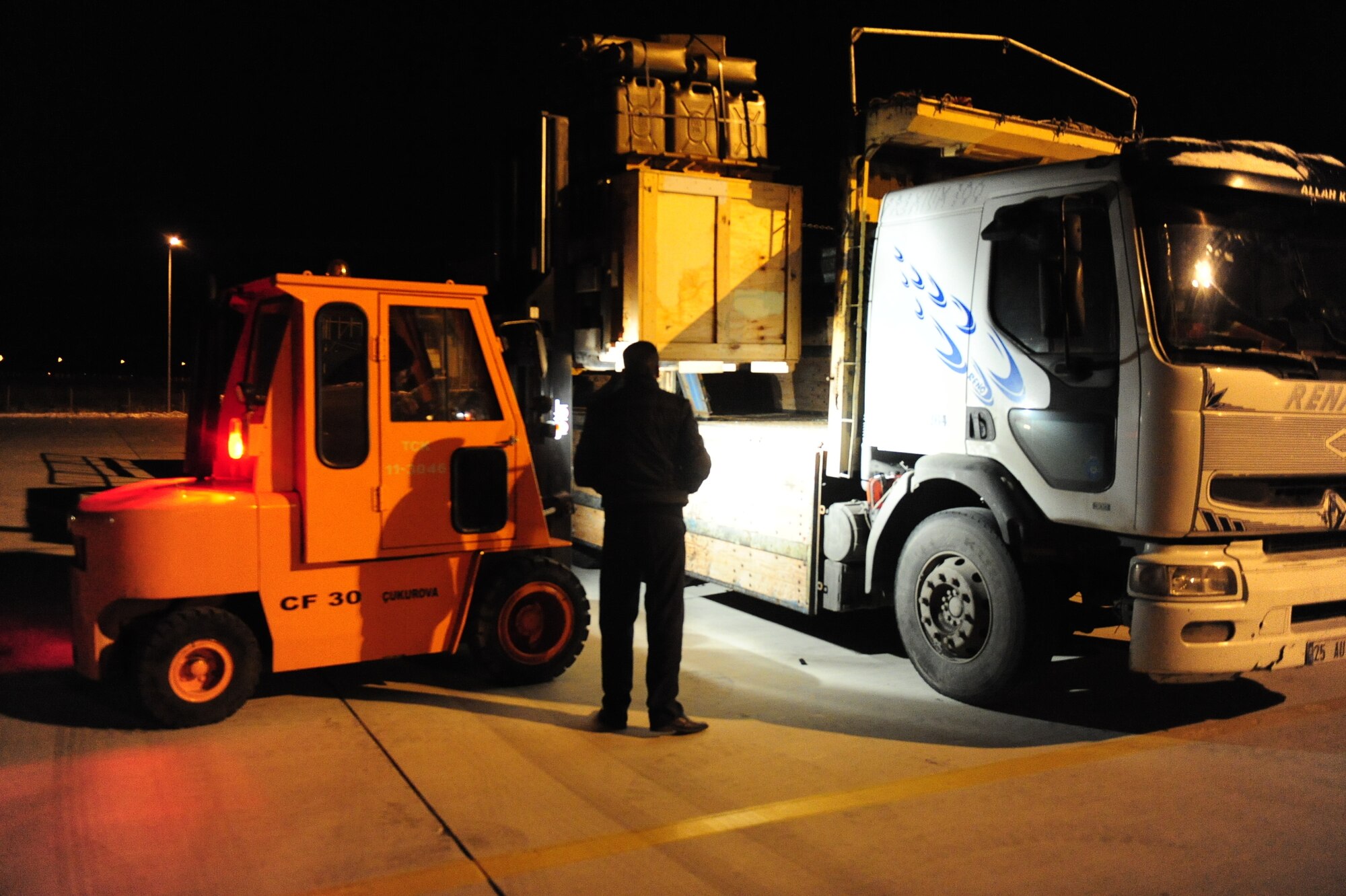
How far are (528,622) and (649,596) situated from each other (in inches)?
42.8

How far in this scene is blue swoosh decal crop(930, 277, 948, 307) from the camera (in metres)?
5.79

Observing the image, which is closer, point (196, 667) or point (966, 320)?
point (196, 667)

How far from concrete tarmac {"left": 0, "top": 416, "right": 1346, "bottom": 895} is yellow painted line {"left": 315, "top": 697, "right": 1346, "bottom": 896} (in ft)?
0.05

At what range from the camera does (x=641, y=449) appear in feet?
16.6

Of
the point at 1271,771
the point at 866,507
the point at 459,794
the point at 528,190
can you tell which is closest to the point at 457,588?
the point at 459,794

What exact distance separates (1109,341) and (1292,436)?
94 centimetres

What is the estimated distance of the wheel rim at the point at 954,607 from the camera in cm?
549

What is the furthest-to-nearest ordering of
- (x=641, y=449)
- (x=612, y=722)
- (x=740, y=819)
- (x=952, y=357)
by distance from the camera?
(x=952, y=357), (x=612, y=722), (x=641, y=449), (x=740, y=819)

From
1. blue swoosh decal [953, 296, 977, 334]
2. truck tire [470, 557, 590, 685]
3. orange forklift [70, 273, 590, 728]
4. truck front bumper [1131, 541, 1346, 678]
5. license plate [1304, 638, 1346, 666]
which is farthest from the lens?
truck tire [470, 557, 590, 685]

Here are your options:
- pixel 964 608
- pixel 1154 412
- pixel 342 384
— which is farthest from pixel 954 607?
pixel 342 384

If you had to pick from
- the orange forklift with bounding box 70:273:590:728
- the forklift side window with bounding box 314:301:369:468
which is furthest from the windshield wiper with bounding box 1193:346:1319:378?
the forklift side window with bounding box 314:301:369:468

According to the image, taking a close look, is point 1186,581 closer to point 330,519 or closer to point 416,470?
point 416,470

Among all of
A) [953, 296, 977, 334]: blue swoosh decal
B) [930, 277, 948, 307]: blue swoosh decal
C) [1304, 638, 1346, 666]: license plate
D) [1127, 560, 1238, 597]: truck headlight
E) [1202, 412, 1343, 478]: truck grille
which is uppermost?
[930, 277, 948, 307]: blue swoosh decal

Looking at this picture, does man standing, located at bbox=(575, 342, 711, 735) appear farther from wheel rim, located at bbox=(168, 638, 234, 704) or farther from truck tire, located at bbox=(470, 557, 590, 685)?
wheel rim, located at bbox=(168, 638, 234, 704)
